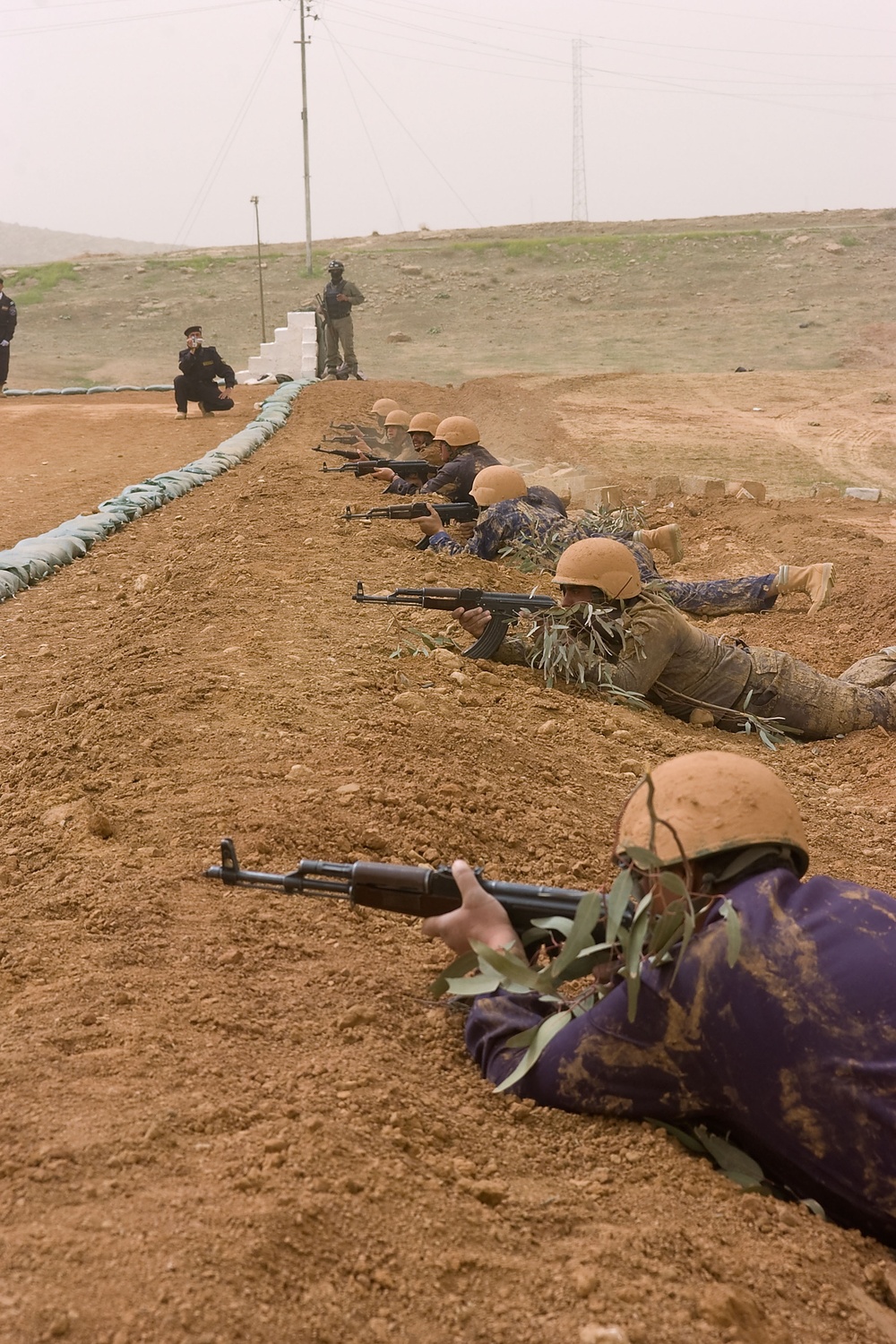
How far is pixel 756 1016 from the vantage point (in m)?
2.00

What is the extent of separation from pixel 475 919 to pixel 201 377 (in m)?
14.6

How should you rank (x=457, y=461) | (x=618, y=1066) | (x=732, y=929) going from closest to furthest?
(x=732, y=929), (x=618, y=1066), (x=457, y=461)

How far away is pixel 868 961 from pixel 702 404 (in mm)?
15491

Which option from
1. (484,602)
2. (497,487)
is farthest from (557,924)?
(497,487)

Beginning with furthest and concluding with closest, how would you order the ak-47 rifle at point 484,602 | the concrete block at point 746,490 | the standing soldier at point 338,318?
the standing soldier at point 338,318
the concrete block at point 746,490
the ak-47 rifle at point 484,602

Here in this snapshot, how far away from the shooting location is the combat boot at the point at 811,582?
7.14 m

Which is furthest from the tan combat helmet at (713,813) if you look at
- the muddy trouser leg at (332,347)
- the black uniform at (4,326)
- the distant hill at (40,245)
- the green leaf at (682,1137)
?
the distant hill at (40,245)

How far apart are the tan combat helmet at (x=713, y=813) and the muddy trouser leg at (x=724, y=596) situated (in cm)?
481

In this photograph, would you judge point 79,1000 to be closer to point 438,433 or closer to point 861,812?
point 861,812

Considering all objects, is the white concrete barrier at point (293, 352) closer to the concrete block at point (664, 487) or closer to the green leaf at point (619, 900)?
the concrete block at point (664, 487)

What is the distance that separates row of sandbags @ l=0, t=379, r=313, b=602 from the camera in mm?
7656

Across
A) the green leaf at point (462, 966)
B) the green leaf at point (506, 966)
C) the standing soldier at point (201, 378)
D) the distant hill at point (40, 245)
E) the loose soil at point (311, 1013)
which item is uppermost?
the distant hill at point (40, 245)

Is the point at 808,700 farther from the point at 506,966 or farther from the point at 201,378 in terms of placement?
the point at 201,378

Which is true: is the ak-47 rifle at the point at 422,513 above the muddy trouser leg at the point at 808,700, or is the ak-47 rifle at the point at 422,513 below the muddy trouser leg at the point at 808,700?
above
